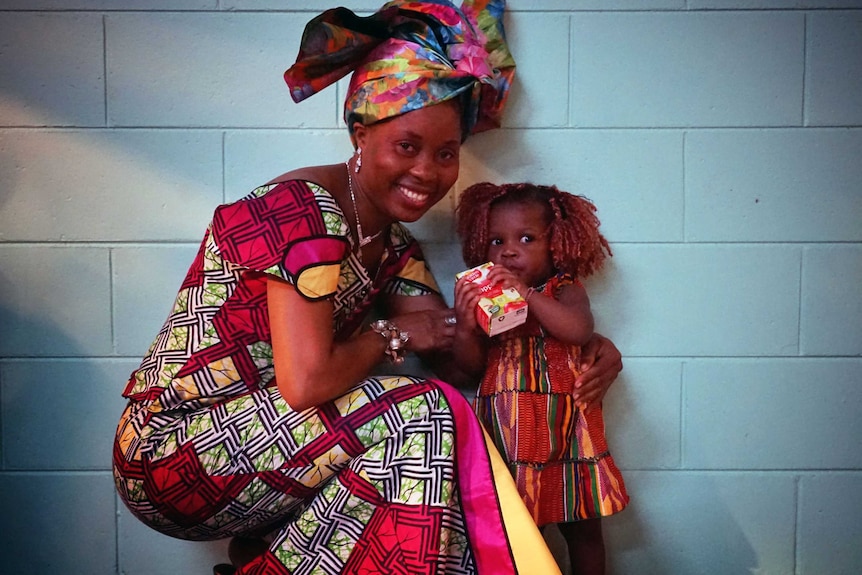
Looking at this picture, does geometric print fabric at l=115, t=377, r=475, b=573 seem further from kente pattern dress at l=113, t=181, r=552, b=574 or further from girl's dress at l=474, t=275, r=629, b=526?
girl's dress at l=474, t=275, r=629, b=526

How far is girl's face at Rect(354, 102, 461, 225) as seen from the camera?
4.70ft

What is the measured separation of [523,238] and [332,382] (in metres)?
0.57

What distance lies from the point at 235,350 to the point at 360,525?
43 cm

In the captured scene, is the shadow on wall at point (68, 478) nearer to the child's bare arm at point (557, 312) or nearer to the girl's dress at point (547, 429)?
the girl's dress at point (547, 429)

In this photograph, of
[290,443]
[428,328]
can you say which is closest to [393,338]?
[428,328]

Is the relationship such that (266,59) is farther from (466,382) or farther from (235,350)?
(466,382)

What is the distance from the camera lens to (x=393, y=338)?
5.06 ft

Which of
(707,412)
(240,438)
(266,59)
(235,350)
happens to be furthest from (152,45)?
(707,412)

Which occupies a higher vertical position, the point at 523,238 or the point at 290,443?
the point at 523,238

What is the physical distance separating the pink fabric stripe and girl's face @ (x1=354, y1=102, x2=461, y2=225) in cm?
43

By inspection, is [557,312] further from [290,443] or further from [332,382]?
[290,443]

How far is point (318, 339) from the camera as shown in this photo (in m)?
1.36

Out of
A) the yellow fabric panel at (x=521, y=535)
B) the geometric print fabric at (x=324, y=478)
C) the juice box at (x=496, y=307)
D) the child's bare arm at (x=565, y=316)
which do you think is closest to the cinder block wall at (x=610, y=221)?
the child's bare arm at (x=565, y=316)

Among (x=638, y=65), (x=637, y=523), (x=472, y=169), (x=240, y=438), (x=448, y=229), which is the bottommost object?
(x=637, y=523)
